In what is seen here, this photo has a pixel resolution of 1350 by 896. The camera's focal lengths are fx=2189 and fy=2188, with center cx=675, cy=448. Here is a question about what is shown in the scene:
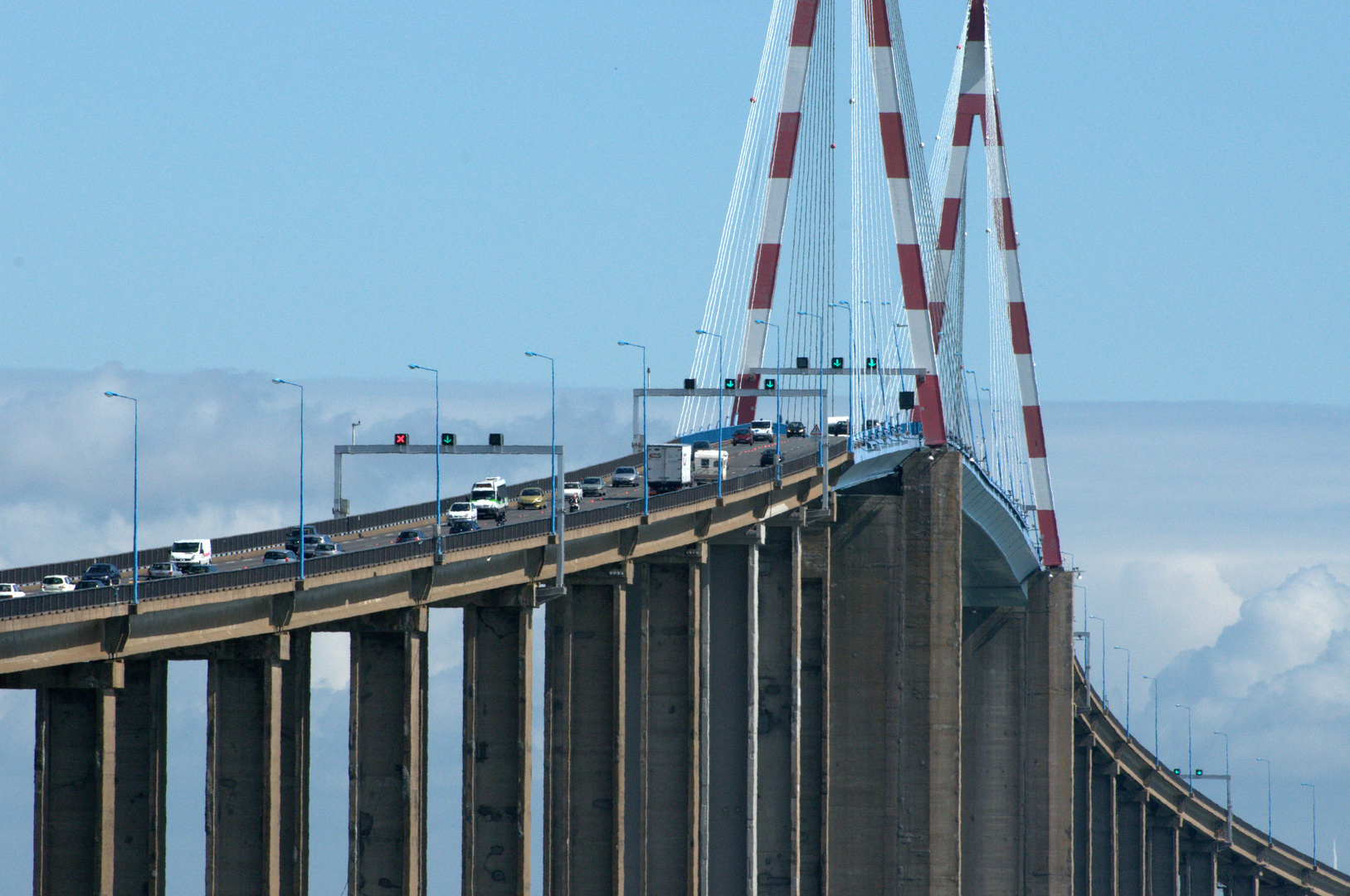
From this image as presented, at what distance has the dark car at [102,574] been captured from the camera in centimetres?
4734

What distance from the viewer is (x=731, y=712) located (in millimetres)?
76875

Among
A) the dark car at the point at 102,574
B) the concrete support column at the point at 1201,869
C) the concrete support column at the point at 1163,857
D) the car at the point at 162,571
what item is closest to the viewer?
the dark car at the point at 102,574

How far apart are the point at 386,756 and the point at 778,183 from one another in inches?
1659

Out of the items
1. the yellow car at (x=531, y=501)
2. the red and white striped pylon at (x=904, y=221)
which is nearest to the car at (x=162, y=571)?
the yellow car at (x=531, y=501)

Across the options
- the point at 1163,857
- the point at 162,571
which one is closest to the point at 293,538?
the point at 162,571

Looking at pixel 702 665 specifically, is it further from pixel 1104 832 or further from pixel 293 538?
pixel 1104 832

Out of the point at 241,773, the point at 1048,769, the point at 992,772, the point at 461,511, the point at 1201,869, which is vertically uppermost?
the point at 461,511

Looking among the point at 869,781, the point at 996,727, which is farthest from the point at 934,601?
the point at 996,727

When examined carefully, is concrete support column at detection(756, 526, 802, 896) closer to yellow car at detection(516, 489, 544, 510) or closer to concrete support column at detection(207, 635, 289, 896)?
yellow car at detection(516, 489, 544, 510)

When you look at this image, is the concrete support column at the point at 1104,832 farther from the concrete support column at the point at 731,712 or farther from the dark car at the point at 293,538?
the dark car at the point at 293,538

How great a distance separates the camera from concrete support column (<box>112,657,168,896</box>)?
4541 centimetres

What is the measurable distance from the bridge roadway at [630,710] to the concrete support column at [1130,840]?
3934 centimetres

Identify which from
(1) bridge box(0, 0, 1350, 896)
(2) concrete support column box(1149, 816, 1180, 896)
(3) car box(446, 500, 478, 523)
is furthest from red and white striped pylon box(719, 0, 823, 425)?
(2) concrete support column box(1149, 816, 1180, 896)

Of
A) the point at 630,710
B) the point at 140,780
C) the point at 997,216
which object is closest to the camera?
the point at 140,780
